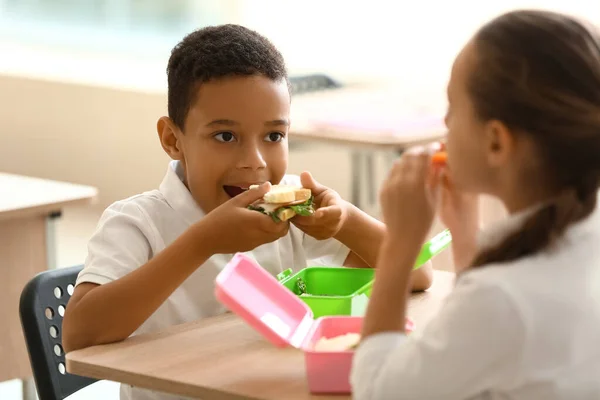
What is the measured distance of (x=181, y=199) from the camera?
1.91 m

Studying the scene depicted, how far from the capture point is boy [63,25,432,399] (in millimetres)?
1653

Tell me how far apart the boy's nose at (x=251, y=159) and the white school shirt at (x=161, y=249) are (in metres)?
0.13

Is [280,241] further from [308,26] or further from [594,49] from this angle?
[308,26]

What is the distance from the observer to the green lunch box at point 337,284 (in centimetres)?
164

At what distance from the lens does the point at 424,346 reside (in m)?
1.19

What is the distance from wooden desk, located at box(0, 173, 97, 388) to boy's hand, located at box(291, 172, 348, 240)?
1.43 m

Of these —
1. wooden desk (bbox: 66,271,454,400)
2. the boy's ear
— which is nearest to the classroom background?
the boy's ear

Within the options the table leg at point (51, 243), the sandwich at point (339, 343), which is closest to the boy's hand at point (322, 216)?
the sandwich at point (339, 343)

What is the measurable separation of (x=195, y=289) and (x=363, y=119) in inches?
82.0

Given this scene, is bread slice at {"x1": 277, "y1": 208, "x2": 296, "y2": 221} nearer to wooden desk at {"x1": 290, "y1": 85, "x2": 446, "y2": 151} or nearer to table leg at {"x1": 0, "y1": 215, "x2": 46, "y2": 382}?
table leg at {"x1": 0, "y1": 215, "x2": 46, "y2": 382}

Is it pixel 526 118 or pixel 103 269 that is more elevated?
pixel 526 118

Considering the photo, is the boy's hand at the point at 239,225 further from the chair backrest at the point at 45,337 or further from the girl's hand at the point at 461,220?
the chair backrest at the point at 45,337

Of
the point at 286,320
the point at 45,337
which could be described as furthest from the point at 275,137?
the point at 45,337

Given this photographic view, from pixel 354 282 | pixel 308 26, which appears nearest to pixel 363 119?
pixel 308 26
